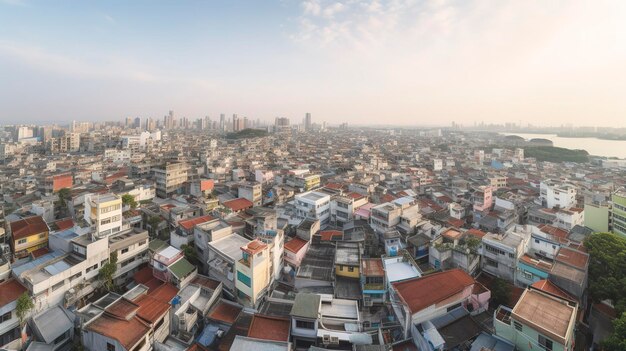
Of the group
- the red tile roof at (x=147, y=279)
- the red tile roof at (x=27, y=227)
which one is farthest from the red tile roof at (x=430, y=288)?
the red tile roof at (x=27, y=227)

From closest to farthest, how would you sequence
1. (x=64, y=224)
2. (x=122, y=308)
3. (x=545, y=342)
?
(x=545, y=342) → (x=122, y=308) → (x=64, y=224)

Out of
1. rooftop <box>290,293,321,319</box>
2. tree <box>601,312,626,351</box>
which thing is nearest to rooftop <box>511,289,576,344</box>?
tree <box>601,312,626,351</box>

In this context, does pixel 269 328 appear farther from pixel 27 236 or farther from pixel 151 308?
pixel 27 236

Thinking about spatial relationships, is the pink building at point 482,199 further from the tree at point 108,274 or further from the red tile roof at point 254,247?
the tree at point 108,274

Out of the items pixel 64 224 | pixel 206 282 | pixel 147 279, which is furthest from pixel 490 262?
pixel 64 224

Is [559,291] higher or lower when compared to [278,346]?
higher

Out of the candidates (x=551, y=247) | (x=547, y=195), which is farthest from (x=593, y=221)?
(x=551, y=247)

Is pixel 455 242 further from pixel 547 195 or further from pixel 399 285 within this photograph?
pixel 547 195
